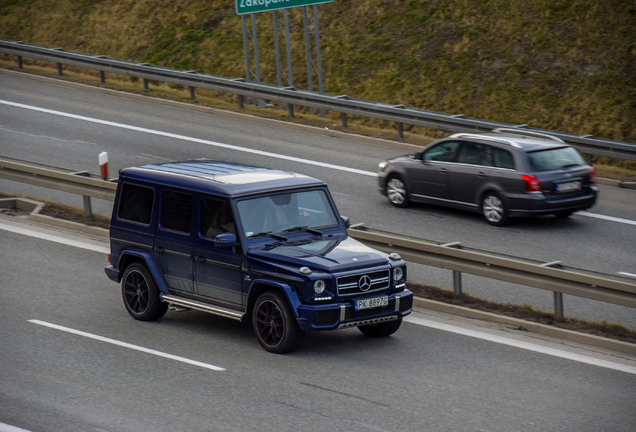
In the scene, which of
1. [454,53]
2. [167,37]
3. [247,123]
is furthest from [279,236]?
[167,37]

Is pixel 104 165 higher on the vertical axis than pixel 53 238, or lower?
higher

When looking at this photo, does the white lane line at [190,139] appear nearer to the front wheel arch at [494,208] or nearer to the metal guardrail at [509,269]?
the front wheel arch at [494,208]

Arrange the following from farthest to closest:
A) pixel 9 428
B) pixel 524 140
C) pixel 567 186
Result: pixel 524 140, pixel 567 186, pixel 9 428

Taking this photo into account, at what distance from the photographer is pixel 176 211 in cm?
1031

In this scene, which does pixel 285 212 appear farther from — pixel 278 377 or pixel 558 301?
pixel 558 301

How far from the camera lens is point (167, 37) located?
111ft

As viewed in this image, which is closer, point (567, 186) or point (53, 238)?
point (53, 238)

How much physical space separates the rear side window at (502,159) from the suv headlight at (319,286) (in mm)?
7850

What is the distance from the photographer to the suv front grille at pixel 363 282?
9227 millimetres

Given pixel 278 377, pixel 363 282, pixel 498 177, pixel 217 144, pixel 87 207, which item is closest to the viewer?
pixel 278 377

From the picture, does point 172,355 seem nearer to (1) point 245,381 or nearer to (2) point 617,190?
(1) point 245,381

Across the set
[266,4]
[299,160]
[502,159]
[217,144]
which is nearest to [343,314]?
[502,159]

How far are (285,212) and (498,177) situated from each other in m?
7.03

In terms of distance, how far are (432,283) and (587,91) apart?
46.8ft
